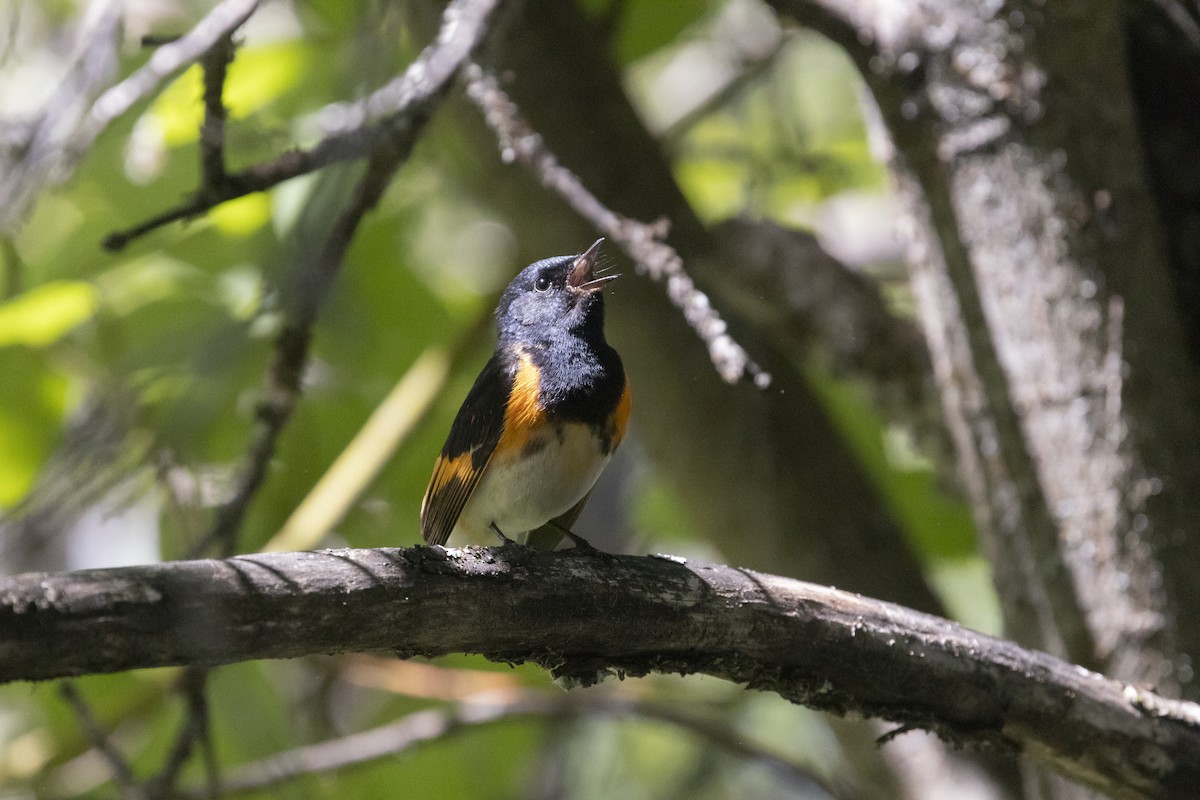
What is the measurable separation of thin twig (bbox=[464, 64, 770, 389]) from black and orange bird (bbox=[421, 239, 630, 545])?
404 millimetres

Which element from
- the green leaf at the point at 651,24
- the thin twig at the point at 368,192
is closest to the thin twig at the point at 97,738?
the thin twig at the point at 368,192

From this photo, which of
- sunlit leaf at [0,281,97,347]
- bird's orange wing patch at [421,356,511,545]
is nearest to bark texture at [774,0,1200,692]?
bird's orange wing patch at [421,356,511,545]

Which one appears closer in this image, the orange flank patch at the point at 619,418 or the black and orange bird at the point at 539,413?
the black and orange bird at the point at 539,413

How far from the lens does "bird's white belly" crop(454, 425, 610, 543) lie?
100 inches

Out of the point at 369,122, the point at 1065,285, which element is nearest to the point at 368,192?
the point at 369,122

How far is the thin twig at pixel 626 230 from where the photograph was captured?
1.89 m

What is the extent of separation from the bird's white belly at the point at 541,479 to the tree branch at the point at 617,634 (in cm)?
71

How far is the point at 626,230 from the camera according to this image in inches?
81.0

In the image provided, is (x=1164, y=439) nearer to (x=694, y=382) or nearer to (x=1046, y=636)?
(x=1046, y=636)

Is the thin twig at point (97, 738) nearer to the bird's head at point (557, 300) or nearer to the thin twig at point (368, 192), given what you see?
the thin twig at point (368, 192)

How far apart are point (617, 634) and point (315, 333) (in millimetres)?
1122

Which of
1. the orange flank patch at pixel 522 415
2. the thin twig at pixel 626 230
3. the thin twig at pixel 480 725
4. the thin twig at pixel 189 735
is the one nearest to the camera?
the thin twig at pixel 626 230

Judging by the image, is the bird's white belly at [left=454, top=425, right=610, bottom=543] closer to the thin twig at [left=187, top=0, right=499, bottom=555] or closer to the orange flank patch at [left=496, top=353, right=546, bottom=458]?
the orange flank patch at [left=496, top=353, right=546, bottom=458]

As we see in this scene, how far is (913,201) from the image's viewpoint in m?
2.77
